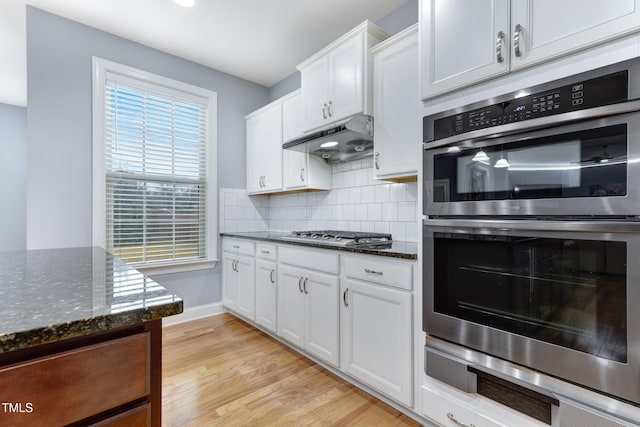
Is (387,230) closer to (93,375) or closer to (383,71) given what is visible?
(383,71)

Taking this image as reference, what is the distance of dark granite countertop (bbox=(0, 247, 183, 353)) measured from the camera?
20.7 inches

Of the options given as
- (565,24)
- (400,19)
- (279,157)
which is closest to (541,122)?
(565,24)

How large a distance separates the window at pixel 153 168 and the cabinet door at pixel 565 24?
2.98m

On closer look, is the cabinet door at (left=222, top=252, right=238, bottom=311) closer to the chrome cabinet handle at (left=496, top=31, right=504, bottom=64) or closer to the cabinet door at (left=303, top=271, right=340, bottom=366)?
the cabinet door at (left=303, top=271, right=340, bottom=366)

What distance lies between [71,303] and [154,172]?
273 centimetres

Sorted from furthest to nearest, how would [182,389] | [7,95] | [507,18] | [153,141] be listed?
[7,95] → [153,141] → [182,389] → [507,18]

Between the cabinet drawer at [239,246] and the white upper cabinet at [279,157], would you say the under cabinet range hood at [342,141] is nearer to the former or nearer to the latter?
the white upper cabinet at [279,157]

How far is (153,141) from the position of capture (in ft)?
10.0

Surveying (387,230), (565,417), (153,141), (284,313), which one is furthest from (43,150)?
(565,417)

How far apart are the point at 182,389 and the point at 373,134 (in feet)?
7.09

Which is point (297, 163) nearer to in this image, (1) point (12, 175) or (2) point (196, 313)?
(2) point (196, 313)

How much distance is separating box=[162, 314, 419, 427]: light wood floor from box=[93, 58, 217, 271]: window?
987 mm

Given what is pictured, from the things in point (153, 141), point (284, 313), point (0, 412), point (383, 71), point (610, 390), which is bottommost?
point (284, 313)

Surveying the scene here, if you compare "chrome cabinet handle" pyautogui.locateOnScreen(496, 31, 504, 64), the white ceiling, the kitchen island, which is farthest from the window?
"chrome cabinet handle" pyautogui.locateOnScreen(496, 31, 504, 64)
